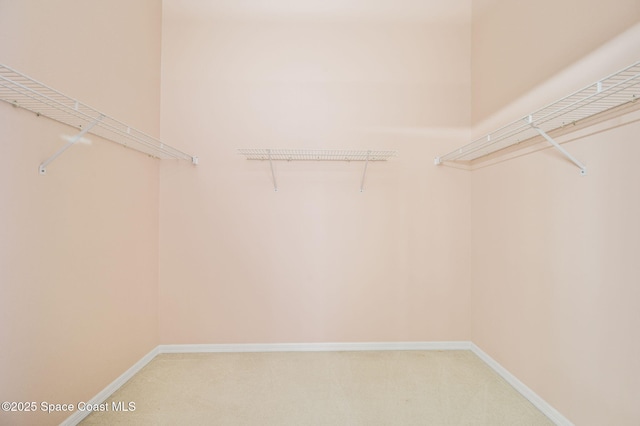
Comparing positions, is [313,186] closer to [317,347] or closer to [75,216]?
[317,347]

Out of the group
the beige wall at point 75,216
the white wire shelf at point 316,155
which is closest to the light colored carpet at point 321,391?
→ the beige wall at point 75,216

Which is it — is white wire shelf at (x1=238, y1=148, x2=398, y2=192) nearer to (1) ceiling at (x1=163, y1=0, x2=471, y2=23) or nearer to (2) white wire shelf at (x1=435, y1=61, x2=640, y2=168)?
(2) white wire shelf at (x1=435, y1=61, x2=640, y2=168)

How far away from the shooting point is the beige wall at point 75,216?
1218 mm

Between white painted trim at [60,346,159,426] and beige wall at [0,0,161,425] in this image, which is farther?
white painted trim at [60,346,159,426]

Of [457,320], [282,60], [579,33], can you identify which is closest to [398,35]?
[282,60]

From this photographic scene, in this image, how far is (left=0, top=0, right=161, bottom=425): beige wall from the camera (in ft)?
4.00

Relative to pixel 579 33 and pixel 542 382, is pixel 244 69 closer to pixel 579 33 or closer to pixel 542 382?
pixel 579 33

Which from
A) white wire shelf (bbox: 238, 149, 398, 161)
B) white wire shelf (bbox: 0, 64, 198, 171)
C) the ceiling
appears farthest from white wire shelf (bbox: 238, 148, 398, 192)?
the ceiling

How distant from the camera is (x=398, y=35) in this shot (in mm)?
2430

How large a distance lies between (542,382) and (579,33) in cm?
195

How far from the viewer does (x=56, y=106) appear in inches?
51.1

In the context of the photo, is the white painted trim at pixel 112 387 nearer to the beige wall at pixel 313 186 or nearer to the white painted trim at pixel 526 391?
the beige wall at pixel 313 186

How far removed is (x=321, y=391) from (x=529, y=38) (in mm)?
2661

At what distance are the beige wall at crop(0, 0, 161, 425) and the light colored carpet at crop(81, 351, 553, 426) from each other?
34 centimetres
